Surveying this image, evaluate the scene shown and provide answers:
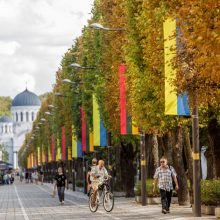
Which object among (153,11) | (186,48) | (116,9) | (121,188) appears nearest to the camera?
(186,48)

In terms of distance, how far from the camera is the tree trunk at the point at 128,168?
54219 mm

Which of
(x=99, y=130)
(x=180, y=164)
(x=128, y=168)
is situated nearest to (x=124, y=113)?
(x=180, y=164)

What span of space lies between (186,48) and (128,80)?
17175 mm

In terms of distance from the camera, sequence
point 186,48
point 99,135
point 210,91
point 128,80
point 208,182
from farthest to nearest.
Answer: point 99,135 → point 128,80 → point 208,182 → point 210,91 → point 186,48

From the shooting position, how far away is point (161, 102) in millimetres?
33312

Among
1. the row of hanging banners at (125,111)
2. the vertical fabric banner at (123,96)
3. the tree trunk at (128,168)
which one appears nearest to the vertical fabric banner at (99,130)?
the row of hanging banners at (125,111)

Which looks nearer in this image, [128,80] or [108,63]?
[128,80]

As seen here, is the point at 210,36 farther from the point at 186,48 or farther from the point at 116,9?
the point at 116,9

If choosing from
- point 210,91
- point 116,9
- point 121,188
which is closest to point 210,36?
point 210,91

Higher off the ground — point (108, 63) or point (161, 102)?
point (108, 63)

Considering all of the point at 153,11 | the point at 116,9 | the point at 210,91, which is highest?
the point at 116,9

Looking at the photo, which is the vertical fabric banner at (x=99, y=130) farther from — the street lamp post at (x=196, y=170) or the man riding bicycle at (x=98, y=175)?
the street lamp post at (x=196, y=170)

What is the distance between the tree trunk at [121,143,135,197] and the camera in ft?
178

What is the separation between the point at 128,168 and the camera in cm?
5484
